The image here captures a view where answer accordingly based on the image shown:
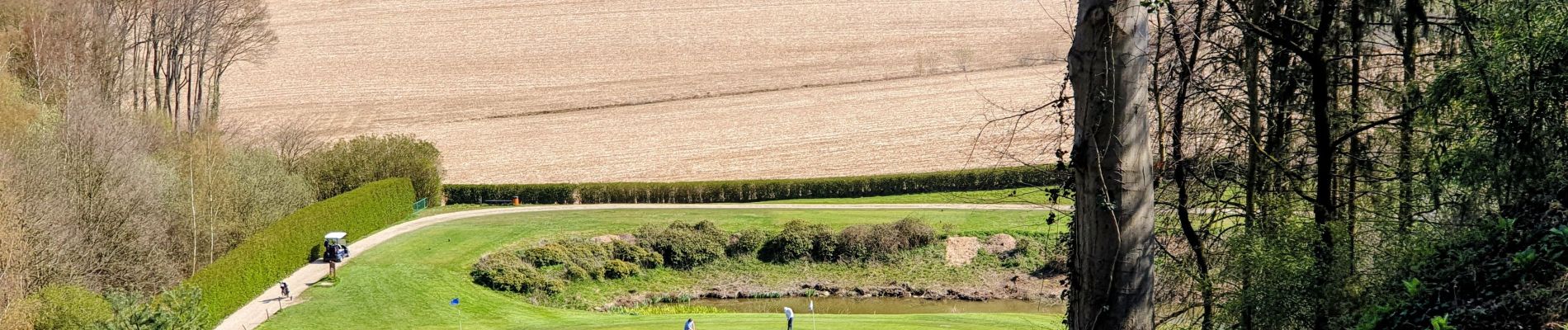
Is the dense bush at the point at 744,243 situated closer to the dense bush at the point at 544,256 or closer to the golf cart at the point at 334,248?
the dense bush at the point at 544,256

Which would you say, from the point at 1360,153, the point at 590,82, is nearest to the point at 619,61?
the point at 590,82

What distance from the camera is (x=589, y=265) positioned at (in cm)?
4109

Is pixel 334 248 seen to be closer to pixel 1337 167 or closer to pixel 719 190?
pixel 719 190

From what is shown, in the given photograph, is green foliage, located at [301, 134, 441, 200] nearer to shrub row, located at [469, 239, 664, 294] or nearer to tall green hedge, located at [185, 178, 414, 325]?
tall green hedge, located at [185, 178, 414, 325]

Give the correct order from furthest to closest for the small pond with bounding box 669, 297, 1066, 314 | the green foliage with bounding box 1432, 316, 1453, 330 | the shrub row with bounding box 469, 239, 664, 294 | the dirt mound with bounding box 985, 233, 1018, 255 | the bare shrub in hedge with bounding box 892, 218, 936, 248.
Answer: the bare shrub in hedge with bounding box 892, 218, 936, 248 → the dirt mound with bounding box 985, 233, 1018, 255 → the shrub row with bounding box 469, 239, 664, 294 → the small pond with bounding box 669, 297, 1066, 314 → the green foliage with bounding box 1432, 316, 1453, 330

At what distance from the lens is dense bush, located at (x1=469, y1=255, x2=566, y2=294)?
128ft

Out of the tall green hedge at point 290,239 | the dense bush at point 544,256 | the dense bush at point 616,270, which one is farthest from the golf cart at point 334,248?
the dense bush at point 616,270

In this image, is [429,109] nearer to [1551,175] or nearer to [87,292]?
[87,292]

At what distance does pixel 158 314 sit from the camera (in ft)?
65.6

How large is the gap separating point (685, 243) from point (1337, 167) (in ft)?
106

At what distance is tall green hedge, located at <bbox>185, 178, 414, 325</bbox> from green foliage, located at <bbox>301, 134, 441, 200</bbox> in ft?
4.09

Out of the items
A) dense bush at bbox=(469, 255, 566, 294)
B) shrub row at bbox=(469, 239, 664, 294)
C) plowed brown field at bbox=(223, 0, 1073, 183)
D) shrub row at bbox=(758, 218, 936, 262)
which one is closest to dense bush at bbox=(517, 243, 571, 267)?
shrub row at bbox=(469, 239, 664, 294)

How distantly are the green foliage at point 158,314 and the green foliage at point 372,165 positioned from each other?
2768 cm

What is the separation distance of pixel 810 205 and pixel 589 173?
13.3m
